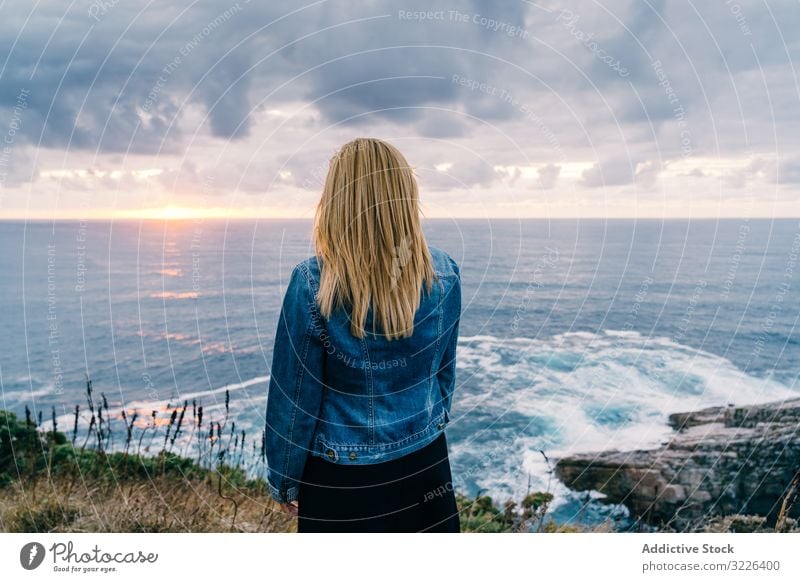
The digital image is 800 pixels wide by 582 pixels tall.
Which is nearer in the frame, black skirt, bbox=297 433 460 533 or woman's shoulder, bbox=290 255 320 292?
woman's shoulder, bbox=290 255 320 292

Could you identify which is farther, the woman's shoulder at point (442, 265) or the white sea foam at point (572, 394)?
the white sea foam at point (572, 394)

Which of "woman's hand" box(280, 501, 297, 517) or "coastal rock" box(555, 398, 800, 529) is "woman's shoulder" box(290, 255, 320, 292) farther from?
"coastal rock" box(555, 398, 800, 529)

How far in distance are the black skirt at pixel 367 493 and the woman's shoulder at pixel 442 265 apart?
71 centimetres

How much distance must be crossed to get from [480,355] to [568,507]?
11.7 m

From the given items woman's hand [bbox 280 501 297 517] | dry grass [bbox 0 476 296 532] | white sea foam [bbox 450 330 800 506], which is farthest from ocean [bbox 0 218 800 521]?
dry grass [bbox 0 476 296 532]

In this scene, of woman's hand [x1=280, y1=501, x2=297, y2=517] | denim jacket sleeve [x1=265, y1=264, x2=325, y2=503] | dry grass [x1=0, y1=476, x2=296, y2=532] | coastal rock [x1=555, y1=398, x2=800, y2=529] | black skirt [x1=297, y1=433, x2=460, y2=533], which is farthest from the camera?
coastal rock [x1=555, y1=398, x2=800, y2=529]

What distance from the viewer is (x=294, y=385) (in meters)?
2.14

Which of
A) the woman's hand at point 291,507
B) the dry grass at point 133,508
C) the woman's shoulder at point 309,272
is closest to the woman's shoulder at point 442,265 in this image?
the woman's shoulder at point 309,272

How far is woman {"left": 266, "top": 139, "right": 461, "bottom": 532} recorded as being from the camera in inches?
82.4

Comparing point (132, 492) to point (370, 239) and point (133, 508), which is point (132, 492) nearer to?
point (133, 508)

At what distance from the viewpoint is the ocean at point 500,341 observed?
12523 millimetres

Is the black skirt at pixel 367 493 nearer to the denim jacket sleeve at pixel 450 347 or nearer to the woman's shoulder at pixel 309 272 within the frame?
the denim jacket sleeve at pixel 450 347
